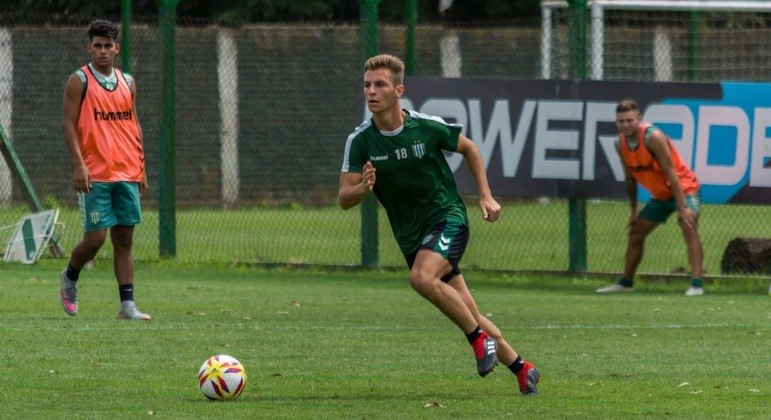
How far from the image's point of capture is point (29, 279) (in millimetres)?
14352

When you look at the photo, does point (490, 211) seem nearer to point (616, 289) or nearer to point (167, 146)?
point (616, 289)

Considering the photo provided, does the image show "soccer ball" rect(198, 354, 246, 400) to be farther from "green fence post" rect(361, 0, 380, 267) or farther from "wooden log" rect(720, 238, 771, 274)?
"wooden log" rect(720, 238, 771, 274)

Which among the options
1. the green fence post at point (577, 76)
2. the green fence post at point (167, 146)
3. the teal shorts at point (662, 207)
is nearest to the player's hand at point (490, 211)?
the teal shorts at point (662, 207)

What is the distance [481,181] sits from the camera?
8258 mm

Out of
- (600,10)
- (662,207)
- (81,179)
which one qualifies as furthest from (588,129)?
(81,179)

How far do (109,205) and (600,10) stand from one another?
1154cm

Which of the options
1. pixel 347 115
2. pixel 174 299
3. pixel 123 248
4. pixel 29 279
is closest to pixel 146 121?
pixel 347 115

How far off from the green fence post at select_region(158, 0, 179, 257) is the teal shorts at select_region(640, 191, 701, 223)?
206 inches

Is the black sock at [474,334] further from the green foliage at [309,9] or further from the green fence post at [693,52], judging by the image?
the green foliage at [309,9]

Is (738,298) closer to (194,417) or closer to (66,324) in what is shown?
(66,324)

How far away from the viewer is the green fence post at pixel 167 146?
53.7 feet

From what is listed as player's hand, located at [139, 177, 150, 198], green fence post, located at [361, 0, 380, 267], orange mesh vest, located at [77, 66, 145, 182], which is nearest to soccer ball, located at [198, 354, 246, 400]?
orange mesh vest, located at [77, 66, 145, 182]

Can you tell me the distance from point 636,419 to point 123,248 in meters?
5.08

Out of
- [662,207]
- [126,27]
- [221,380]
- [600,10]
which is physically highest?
[600,10]
